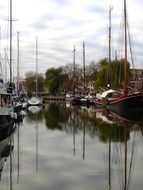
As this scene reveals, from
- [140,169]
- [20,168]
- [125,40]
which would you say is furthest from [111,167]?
[125,40]

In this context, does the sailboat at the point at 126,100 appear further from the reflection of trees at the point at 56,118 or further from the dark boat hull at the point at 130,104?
the reflection of trees at the point at 56,118

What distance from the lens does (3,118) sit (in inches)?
1094

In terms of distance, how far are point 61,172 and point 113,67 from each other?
68478 mm

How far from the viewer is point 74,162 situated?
17.9 meters

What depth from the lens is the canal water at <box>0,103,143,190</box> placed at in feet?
44.9

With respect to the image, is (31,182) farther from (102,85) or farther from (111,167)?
(102,85)

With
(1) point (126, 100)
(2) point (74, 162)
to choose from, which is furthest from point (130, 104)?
(2) point (74, 162)

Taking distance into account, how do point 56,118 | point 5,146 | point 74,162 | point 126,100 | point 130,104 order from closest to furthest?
point 74,162, point 5,146, point 56,118, point 126,100, point 130,104

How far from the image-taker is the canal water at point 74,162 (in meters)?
13.7

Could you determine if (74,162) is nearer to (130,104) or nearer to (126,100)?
(126,100)

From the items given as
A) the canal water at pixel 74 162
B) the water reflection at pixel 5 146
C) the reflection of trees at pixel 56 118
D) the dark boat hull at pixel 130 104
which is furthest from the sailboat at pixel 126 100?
the water reflection at pixel 5 146

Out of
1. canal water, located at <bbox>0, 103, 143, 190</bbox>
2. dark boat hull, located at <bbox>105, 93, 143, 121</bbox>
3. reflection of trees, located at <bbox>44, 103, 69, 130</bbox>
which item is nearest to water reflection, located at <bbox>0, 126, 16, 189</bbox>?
canal water, located at <bbox>0, 103, 143, 190</bbox>

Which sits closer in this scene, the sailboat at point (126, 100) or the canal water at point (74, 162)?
the canal water at point (74, 162)

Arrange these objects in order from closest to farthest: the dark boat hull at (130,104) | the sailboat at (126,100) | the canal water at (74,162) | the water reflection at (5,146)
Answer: the canal water at (74,162) < the water reflection at (5,146) < the dark boat hull at (130,104) < the sailboat at (126,100)
